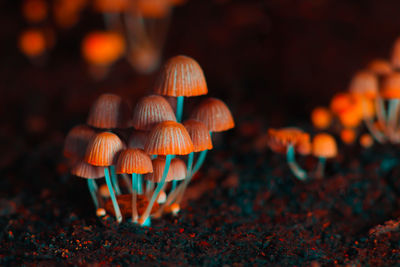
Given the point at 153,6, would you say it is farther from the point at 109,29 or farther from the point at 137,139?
the point at 137,139

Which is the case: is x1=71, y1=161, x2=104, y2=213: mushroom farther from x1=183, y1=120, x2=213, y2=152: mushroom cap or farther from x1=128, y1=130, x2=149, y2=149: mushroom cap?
x1=183, y1=120, x2=213, y2=152: mushroom cap

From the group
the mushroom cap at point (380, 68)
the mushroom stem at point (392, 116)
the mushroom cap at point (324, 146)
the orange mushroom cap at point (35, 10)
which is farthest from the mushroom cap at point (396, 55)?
the orange mushroom cap at point (35, 10)

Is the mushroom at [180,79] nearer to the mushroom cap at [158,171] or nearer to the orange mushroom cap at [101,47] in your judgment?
the mushroom cap at [158,171]

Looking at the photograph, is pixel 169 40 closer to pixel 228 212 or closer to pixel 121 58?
pixel 121 58

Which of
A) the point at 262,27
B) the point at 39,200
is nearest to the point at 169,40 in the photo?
the point at 262,27

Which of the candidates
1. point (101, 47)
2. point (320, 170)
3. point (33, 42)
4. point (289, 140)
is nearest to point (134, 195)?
point (289, 140)
